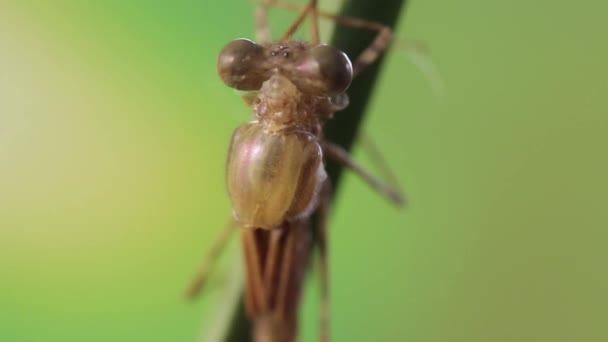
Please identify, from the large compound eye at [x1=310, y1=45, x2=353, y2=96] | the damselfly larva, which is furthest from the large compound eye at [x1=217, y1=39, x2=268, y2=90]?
the large compound eye at [x1=310, y1=45, x2=353, y2=96]

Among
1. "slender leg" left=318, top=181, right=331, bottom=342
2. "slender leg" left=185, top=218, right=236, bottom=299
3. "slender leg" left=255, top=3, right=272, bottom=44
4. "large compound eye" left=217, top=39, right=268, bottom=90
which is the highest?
"large compound eye" left=217, top=39, right=268, bottom=90

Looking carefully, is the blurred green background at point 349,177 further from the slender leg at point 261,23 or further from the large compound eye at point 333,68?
the large compound eye at point 333,68

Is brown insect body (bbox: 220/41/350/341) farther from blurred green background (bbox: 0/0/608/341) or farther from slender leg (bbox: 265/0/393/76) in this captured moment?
blurred green background (bbox: 0/0/608/341)

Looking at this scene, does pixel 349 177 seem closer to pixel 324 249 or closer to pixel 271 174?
pixel 324 249

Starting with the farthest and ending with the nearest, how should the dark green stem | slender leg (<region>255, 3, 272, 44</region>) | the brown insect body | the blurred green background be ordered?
the blurred green background, slender leg (<region>255, 3, 272, 44</region>), the brown insect body, the dark green stem

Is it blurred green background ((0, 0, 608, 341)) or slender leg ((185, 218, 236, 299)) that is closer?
slender leg ((185, 218, 236, 299))

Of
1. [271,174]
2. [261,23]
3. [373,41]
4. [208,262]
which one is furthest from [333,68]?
[208,262]
